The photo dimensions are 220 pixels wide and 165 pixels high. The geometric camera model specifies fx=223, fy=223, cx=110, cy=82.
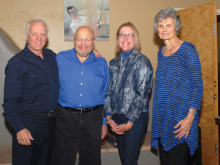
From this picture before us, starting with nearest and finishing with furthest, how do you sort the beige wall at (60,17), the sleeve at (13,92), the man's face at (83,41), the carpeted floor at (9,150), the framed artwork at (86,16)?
the sleeve at (13,92) < the man's face at (83,41) < the carpeted floor at (9,150) < the beige wall at (60,17) < the framed artwork at (86,16)

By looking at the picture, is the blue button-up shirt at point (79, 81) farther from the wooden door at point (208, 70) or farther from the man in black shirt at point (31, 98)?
the wooden door at point (208, 70)

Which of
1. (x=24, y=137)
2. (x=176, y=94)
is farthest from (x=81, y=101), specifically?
(x=176, y=94)

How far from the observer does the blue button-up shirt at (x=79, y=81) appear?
2.08 meters

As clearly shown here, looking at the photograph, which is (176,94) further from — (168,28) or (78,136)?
(78,136)

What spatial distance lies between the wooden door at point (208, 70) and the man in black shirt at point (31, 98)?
218 cm

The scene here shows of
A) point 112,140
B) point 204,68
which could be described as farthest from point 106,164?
point 204,68

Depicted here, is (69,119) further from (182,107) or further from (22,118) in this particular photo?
(182,107)

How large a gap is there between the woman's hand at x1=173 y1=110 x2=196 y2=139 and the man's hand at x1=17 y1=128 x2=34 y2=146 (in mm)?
1210

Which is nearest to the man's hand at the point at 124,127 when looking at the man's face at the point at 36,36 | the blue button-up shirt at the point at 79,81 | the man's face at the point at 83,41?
the blue button-up shirt at the point at 79,81

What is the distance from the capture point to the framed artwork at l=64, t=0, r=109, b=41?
357 centimetres

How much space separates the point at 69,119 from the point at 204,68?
2.14 m

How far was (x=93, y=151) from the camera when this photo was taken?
219 cm

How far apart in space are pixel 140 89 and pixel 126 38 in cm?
48

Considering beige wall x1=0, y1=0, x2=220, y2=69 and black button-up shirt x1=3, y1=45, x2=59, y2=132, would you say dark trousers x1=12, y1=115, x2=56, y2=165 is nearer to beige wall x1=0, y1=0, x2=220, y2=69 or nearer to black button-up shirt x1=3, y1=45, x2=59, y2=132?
black button-up shirt x1=3, y1=45, x2=59, y2=132
